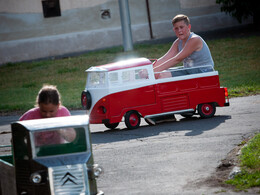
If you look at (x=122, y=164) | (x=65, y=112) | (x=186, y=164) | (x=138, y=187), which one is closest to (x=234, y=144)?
(x=186, y=164)

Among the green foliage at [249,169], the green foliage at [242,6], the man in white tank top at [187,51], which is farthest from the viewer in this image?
the green foliage at [242,6]

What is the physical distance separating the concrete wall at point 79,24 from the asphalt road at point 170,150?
53.6 ft

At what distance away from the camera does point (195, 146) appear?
8586mm

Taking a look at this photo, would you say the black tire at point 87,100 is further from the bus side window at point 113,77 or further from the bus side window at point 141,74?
the bus side window at point 141,74

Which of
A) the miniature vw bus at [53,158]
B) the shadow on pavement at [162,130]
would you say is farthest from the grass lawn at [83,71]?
the miniature vw bus at [53,158]

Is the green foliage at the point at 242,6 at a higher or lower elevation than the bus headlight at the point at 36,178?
higher

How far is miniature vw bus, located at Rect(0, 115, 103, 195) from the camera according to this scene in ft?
17.3

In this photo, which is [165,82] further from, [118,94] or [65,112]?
[65,112]

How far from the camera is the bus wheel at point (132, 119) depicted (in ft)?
35.3

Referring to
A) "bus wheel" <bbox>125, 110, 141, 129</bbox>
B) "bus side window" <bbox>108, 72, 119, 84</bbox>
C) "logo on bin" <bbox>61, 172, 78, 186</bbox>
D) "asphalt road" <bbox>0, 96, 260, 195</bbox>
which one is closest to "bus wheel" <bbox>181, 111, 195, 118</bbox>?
"asphalt road" <bbox>0, 96, 260, 195</bbox>

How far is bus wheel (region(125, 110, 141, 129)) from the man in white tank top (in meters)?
0.93

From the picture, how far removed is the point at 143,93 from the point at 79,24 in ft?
60.9

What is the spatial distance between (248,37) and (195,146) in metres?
18.0

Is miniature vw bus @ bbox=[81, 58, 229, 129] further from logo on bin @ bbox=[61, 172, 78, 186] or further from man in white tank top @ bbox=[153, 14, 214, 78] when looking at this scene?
logo on bin @ bbox=[61, 172, 78, 186]
